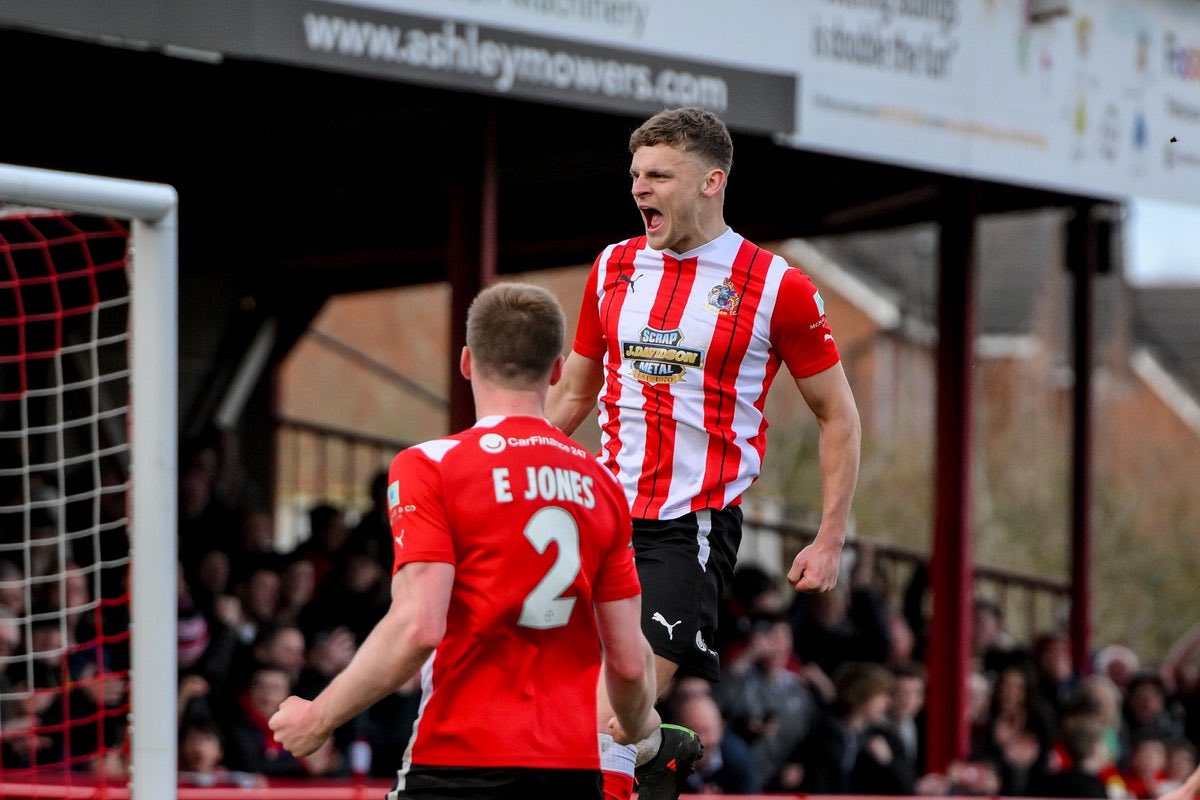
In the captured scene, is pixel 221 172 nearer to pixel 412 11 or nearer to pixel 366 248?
pixel 366 248

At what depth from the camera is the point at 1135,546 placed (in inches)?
1148

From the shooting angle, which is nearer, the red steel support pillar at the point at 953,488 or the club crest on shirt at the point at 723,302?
the club crest on shirt at the point at 723,302

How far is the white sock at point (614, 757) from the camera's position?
470cm

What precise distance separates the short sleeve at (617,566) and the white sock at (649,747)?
3.70ft

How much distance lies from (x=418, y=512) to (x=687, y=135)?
1.53m

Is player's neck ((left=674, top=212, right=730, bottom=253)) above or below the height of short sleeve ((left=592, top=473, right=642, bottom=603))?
above

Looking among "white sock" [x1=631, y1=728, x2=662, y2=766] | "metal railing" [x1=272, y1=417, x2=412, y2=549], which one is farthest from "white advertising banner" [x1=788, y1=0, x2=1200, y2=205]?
"metal railing" [x1=272, y1=417, x2=412, y2=549]

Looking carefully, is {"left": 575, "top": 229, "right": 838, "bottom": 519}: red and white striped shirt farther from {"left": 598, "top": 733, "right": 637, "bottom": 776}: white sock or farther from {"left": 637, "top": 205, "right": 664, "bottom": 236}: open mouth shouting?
{"left": 598, "top": 733, "right": 637, "bottom": 776}: white sock

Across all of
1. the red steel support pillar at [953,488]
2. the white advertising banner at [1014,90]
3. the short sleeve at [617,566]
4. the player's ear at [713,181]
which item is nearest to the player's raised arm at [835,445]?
the player's ear at [713,181]

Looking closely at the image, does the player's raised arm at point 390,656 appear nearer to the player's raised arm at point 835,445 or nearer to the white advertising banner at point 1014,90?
the player's raised arm at point 835,445

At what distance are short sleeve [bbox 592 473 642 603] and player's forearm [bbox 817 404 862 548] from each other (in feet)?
3.52

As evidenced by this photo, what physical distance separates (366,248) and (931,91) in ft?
22.6

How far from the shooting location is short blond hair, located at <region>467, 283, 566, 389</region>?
148 inches

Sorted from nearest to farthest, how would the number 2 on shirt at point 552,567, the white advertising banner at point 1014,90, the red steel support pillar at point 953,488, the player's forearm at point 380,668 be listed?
1. the player's forearm at point 380,668
2. the number 2 on shirt at point 552,567
3. the white advertising banner at point 1014,90
4. the red steel support pillar at point 953,488
